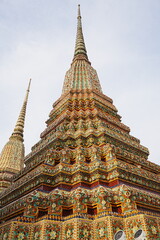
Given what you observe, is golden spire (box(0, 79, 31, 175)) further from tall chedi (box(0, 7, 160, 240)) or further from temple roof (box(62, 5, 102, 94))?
temple roof (box(62, 5, 102, 94))

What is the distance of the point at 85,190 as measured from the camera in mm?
8078

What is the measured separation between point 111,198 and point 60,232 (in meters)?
2.27

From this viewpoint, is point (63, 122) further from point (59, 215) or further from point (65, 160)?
point (59, 215)

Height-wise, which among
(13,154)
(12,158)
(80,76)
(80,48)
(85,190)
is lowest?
(85,190)

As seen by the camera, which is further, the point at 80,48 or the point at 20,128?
the point at 20,128

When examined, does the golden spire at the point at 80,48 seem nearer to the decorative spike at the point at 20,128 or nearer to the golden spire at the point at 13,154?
the decorative spike at the point at 20,128

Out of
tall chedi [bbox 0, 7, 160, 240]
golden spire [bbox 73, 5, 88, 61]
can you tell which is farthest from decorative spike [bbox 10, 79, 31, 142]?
tall chedi [bbox 0, 7, 160, 240]

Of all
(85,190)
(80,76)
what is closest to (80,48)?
(80,76)

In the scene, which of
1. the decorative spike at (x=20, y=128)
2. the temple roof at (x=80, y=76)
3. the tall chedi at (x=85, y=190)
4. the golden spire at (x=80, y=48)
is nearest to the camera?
the tall chedi at (x=85, y=190)

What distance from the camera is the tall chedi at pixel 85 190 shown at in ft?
21.4

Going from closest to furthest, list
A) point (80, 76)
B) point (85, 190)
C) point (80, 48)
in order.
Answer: point (85, 190)
point (80, 76)
point (80, 48)

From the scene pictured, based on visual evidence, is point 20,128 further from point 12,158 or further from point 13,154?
point 12,158

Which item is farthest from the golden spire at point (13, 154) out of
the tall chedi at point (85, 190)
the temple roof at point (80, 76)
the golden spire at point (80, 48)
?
the golden spire at point (80, 48)

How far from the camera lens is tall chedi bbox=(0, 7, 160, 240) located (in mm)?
6512
